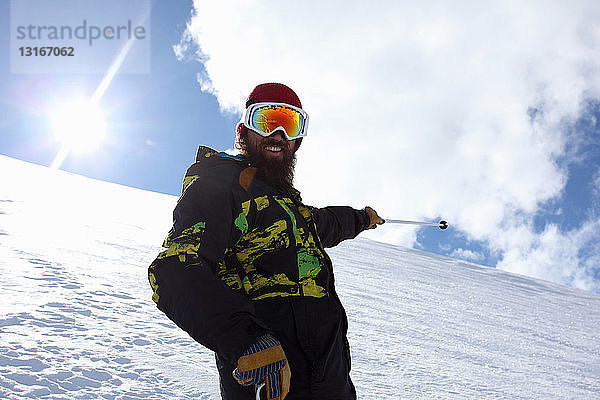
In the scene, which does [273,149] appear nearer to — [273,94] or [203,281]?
[273,94]

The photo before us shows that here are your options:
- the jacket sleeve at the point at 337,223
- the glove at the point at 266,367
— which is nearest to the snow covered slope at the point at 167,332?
the jacket sleeve at the point at 337,223

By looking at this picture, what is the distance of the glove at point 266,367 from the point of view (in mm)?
985

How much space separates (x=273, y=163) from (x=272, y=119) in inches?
8.4

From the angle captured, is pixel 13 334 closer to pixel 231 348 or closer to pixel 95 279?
pixel 95 279

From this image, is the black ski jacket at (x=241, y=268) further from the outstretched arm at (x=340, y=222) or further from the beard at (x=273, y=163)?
the outstretched arm at (x=340, y=222)

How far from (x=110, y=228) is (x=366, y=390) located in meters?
5.36

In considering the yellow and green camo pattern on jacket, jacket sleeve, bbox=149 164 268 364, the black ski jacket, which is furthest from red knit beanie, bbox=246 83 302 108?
jacket sleeve, bbox=149 164 268 364

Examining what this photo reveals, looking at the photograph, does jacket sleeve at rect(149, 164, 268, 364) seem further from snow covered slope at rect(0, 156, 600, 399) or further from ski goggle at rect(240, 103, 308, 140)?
snow covered slope at rect(0, 156, 600, 399)

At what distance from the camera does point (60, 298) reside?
285 cm

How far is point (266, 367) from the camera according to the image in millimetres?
1014

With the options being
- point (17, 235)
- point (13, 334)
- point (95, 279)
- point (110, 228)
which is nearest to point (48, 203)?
point (110, 228)

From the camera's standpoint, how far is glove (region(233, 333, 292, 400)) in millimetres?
985

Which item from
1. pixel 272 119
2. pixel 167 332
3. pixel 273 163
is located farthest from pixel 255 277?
pixel 167 332

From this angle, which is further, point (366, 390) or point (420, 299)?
point (420, 299)
